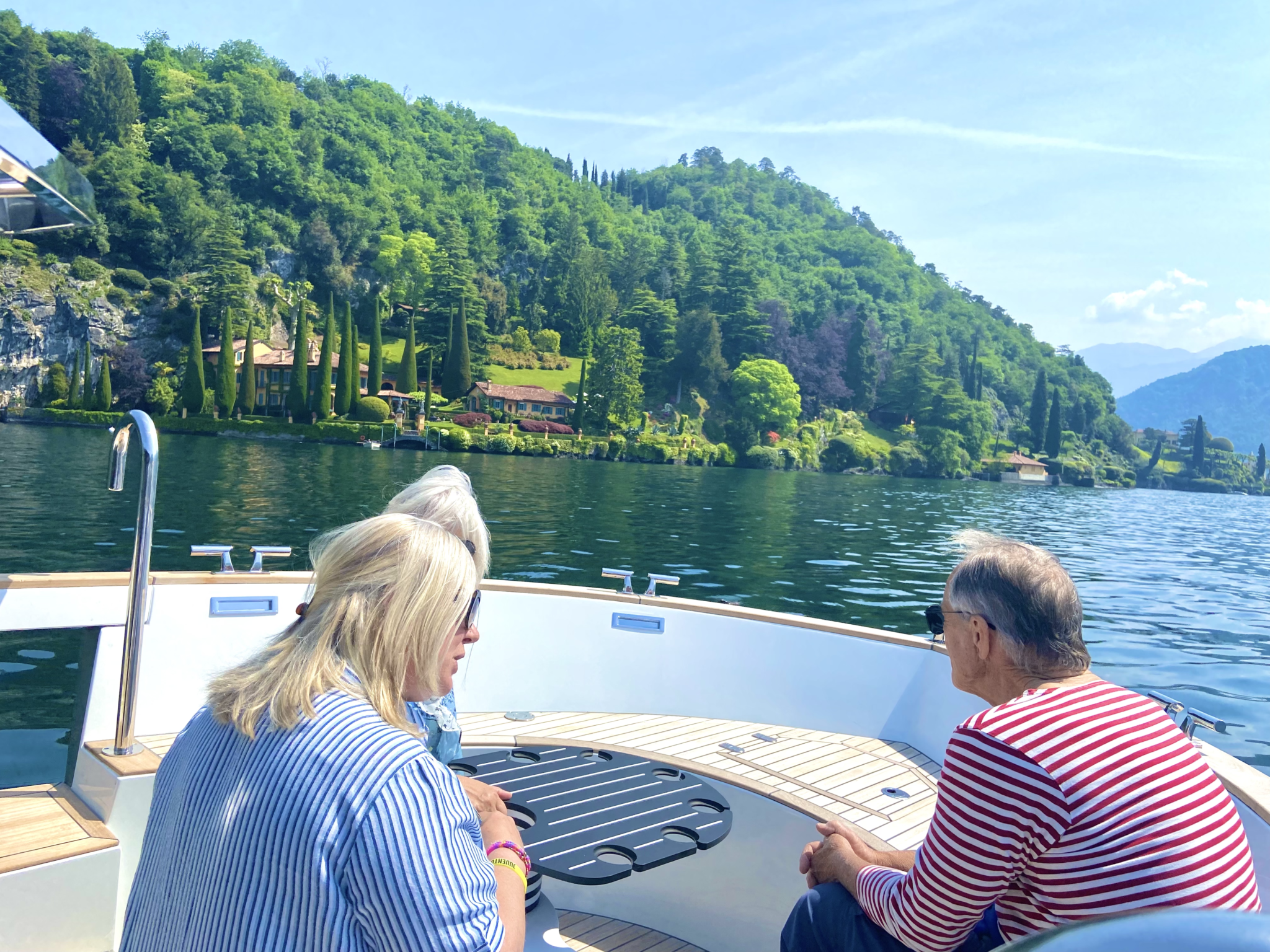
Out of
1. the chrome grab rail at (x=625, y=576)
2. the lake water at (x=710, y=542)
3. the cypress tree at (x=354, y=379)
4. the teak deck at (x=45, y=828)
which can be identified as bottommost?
the lake water at (x=710, y=542)

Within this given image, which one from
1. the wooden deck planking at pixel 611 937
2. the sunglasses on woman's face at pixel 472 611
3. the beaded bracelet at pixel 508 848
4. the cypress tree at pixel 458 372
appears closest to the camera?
the sunglasses on woman's face at pixel 472 611

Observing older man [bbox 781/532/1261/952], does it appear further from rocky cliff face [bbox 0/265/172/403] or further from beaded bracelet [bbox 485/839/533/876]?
rocky cliff face [bbox 0/265/172/403]

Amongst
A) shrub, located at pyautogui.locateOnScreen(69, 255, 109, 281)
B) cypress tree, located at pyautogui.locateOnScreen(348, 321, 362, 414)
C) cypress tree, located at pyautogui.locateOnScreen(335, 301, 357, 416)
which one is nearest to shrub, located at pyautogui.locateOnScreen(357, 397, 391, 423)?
cypress tree, located at pyautogui.locateOnScreen(348, 321, 362, 414)

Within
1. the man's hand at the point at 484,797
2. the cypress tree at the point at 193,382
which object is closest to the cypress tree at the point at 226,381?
the cypress tree at the point at 193,382

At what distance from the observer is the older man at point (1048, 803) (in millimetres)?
1118

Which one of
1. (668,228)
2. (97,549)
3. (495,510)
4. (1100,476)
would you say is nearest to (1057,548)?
(495,510)

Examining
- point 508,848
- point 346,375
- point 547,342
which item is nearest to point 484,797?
point 508,848

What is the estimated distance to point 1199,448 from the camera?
91.4 meters

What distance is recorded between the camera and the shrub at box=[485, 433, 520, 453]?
49844 millimetres

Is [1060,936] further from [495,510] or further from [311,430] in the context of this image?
[311,430]

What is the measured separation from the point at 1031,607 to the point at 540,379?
63860mm

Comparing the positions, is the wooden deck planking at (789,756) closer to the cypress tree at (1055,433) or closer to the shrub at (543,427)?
the shrub at (543,427)

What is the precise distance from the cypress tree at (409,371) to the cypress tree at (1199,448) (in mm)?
76115

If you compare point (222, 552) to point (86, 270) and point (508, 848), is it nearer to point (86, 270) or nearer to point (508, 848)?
point (508, 848)
